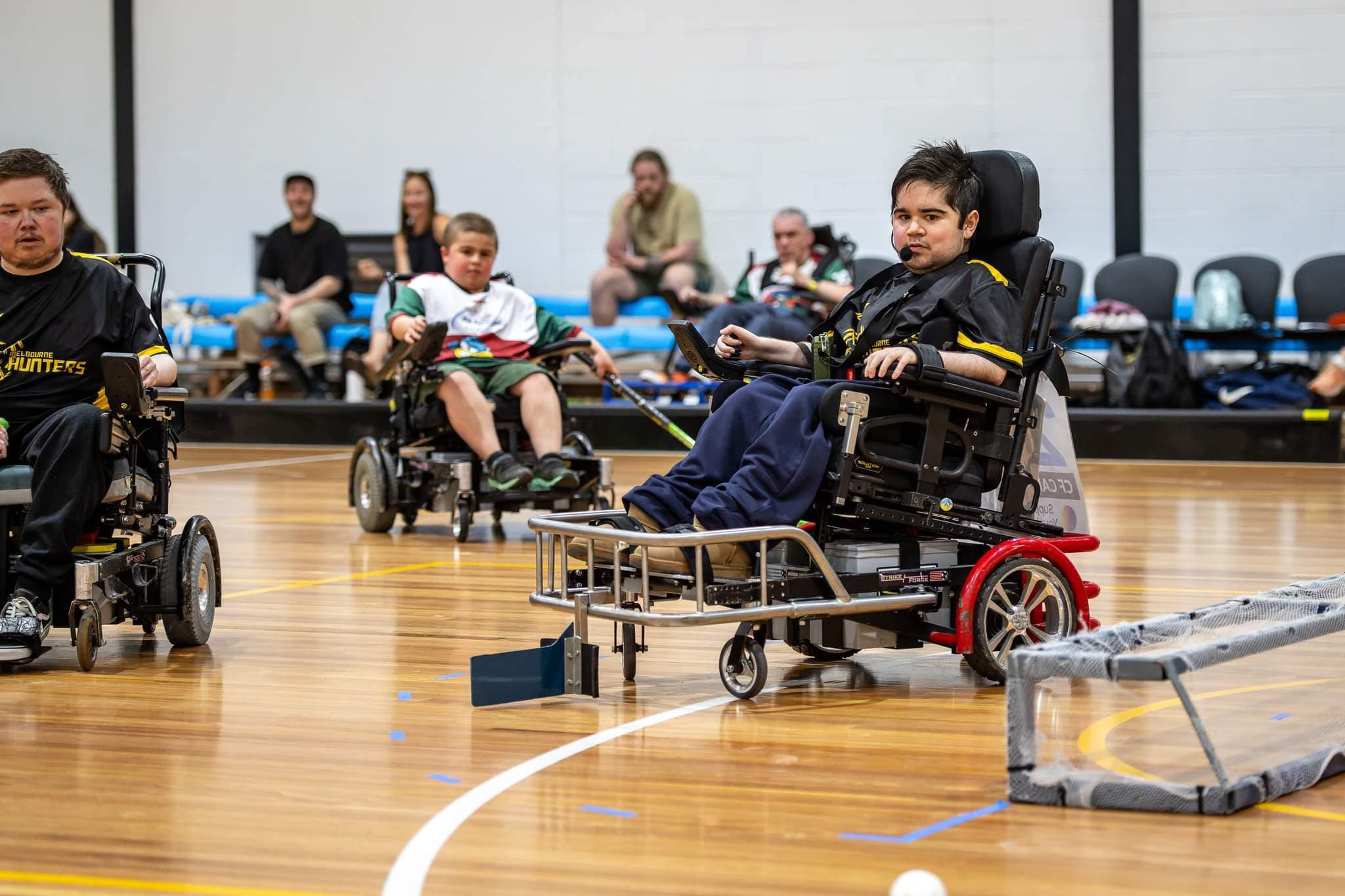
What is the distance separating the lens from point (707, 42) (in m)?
10.8

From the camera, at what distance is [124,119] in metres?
11.9

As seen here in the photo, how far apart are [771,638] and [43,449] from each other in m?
1.47

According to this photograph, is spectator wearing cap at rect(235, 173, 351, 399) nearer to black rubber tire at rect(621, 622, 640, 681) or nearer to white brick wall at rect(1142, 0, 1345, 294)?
white brick wall at rect(1142, 0, 1345, 294)

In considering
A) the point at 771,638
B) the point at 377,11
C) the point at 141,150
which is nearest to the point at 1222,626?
the point at 771,638

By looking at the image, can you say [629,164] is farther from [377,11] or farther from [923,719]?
[923,719]

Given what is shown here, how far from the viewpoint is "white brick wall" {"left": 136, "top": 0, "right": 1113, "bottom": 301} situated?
10.3 meters

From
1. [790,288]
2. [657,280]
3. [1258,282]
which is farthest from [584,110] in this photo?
[1258,282]

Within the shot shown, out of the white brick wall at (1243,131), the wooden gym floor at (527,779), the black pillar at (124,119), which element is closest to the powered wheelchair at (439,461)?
the wooden gym floor at (527,779)

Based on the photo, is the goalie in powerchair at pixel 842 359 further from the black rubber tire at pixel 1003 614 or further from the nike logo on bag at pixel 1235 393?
the nike logo on bag at pixel 1235 393

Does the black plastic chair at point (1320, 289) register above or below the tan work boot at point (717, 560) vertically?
above

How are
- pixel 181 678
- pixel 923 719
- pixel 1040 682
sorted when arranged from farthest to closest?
pixel 181 678, pixel 923 719, pixel 1040 682

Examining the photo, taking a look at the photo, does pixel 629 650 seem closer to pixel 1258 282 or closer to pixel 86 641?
pixel 86 641

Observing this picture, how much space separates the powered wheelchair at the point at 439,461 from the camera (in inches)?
219

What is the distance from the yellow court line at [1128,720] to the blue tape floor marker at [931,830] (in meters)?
0.26
